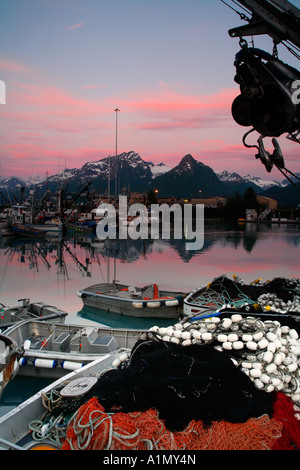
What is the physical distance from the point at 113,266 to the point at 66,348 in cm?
1694

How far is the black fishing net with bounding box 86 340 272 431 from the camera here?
307 centimetres

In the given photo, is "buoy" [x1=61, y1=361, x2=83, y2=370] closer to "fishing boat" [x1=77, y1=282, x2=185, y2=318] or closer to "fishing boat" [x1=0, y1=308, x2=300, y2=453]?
"fishing boat" [x1=0, y1=308, x2=300, y2=453]

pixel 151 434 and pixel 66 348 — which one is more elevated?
pixel 151 434

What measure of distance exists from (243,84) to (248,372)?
5.54 meters

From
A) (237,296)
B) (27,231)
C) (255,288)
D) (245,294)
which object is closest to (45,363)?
(237,296)

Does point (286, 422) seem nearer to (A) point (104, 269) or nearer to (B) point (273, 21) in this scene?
(B) point (273, 21)

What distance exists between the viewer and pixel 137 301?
1156 centimetres

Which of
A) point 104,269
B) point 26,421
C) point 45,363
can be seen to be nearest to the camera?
point 26,421

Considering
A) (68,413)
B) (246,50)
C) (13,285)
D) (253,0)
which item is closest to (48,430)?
(68,413)

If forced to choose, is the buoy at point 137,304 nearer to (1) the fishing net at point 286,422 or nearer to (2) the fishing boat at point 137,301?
(2) the fishing boat at point 137,301

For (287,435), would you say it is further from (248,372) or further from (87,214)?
(87,214)

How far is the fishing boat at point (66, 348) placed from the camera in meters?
6.61

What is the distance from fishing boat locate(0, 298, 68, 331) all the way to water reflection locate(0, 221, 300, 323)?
193 cm

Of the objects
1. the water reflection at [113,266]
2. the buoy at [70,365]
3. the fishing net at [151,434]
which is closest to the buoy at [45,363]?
the buoy at [70,365]
